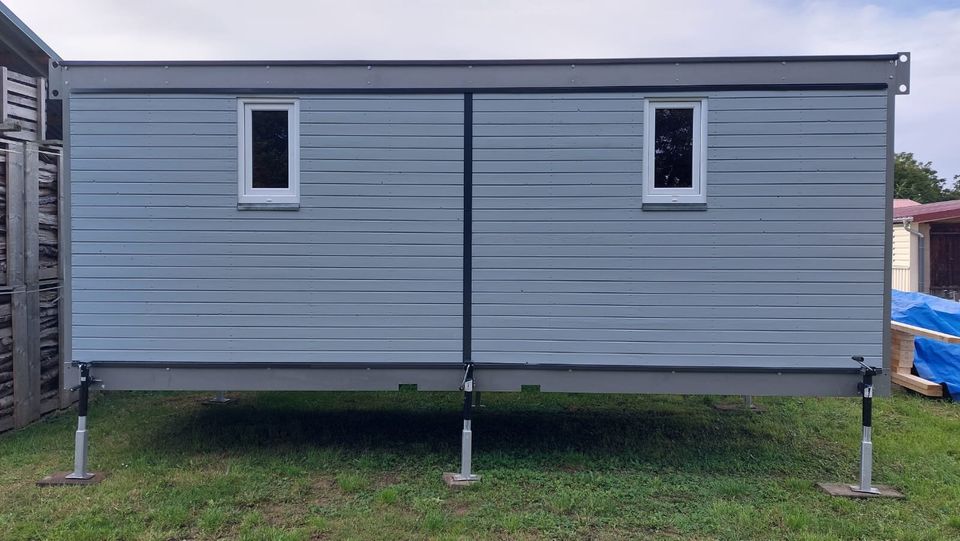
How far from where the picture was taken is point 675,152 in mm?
5148

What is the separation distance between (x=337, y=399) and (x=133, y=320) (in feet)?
9.52

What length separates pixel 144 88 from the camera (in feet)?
16.9

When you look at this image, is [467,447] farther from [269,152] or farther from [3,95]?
[3,95]

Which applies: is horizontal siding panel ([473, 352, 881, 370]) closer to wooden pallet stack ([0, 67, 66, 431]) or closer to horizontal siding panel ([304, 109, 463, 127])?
horizontal siding panel ([304, 109, 463, 127])

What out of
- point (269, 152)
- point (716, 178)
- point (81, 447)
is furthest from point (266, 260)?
point (716, 178)

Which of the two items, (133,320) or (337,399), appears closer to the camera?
(133,320)

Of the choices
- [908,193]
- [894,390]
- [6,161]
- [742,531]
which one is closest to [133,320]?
[6,161]

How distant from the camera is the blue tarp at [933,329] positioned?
25.0ft

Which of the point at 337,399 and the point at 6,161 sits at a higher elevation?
the point at 6,161

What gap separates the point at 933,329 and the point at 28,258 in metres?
10.3

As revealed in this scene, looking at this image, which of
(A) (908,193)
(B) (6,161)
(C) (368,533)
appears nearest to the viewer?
(C) (368,533)

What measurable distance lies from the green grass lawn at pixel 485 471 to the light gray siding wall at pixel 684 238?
96 cm

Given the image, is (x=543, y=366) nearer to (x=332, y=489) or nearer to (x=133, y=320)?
(x=332, y=489)

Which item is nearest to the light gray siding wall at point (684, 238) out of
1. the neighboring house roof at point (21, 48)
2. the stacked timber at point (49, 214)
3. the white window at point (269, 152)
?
the white window at point (269, 152)
